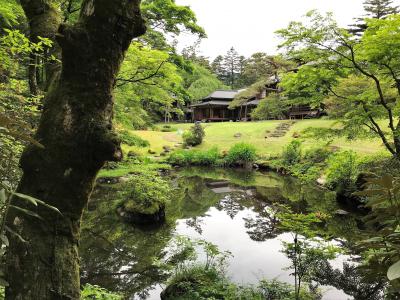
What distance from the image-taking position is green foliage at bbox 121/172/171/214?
32.3 ft

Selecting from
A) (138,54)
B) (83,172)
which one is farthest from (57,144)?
(138,54)

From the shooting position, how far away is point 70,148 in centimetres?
221

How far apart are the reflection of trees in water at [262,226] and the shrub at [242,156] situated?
38.4 ft

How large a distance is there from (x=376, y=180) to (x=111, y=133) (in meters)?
1.65

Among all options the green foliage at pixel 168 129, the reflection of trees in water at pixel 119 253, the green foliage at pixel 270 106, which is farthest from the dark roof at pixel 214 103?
the reflection of trees in water at pixel 119 253

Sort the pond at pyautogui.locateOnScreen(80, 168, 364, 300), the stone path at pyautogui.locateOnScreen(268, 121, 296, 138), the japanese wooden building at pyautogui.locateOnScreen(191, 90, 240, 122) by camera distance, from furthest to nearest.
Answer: the japanese wooden building at pyautogui.locateOnScreen(191, 90, 240, 122) < the stone path at pyautogui.locateOnScreen(268, 121, 296, 138) < the pond at pyautogui.locateOnScreen(80, 168, 364, 300)

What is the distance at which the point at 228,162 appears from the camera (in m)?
24.2

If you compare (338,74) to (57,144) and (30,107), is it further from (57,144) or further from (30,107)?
(57,144)

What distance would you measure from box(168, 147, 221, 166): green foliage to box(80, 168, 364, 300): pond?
7682 millimetres

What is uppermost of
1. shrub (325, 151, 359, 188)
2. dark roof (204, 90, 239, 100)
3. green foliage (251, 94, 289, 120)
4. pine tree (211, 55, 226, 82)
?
pine tree (211, 55, 226, 82)

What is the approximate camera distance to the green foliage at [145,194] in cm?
984

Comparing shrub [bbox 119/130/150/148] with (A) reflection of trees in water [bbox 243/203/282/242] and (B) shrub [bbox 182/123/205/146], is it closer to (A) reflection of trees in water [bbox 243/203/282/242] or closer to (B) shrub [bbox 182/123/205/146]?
(A) reflection of trees in water [bbox 243/203/282/242]

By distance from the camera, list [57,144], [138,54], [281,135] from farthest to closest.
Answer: [281,135] → [138,54] → [57,144]

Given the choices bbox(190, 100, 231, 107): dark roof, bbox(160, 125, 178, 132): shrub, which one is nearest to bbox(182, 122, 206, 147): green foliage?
bbox(160, 125, 178, 132): shrub
